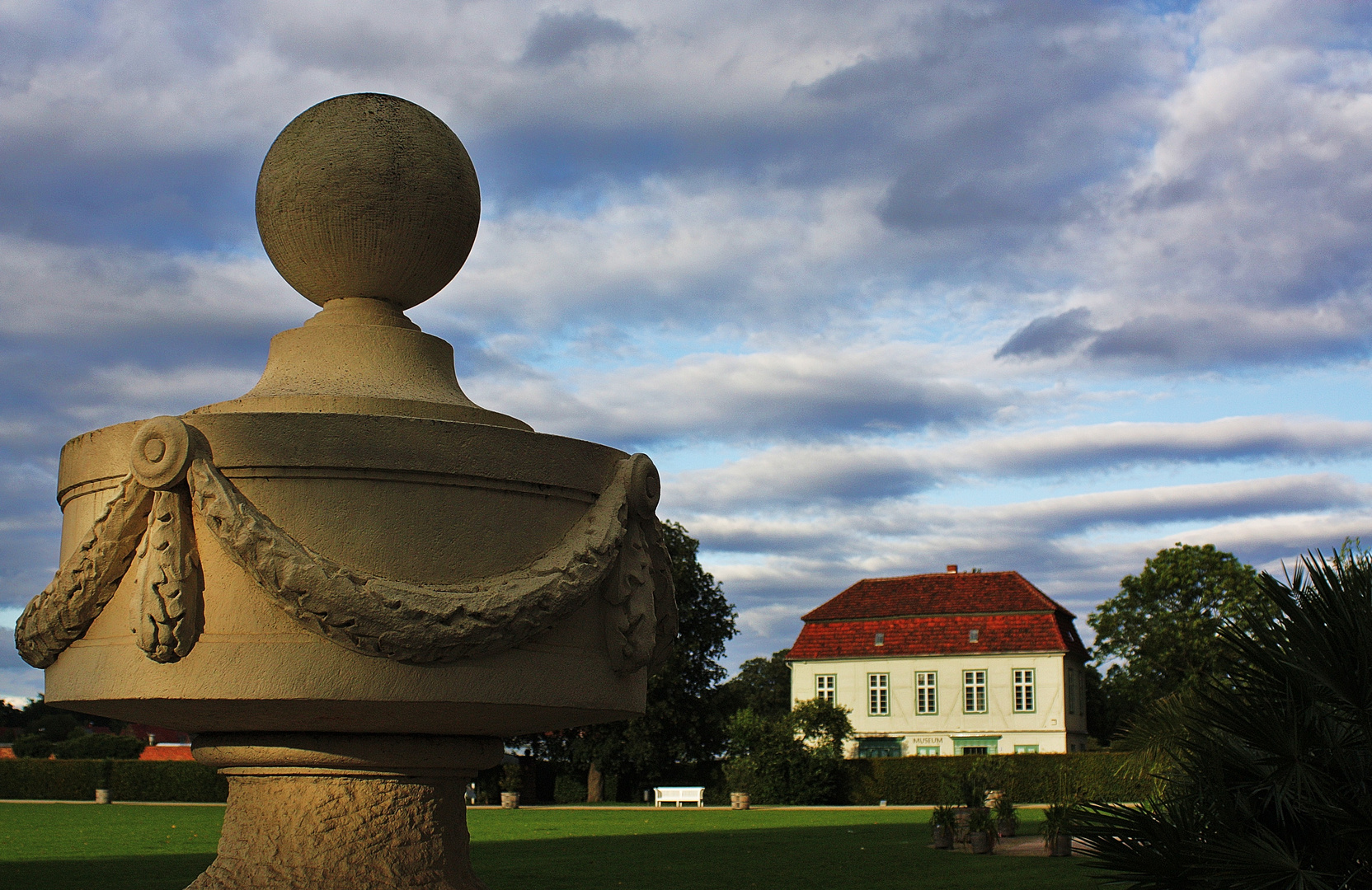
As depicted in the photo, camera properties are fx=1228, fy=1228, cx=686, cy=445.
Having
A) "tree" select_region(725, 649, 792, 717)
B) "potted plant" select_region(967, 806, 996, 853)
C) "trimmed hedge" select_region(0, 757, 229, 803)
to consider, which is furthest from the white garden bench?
"tree" select_region(725, 649, 792, 717)

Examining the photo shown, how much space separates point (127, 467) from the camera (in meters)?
4.46

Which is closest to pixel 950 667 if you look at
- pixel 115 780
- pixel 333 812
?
pixel 115 780

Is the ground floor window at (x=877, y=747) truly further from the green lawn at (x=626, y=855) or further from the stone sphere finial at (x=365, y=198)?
the stone sphere finial at (x=365, y=198)

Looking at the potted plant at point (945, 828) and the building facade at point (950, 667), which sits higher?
the building facade at point (950, 667)

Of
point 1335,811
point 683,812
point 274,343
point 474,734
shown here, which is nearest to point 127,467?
point 274,343

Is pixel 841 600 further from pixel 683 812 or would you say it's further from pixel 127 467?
pixel 127 467

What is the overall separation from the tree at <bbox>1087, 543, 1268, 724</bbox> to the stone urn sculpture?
4124 centimetres

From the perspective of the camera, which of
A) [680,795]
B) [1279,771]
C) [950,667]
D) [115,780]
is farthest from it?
[950,667]

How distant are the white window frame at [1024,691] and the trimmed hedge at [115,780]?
29.1 m

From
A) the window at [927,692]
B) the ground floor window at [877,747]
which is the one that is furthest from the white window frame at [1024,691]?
the ground floor window at [877,747]

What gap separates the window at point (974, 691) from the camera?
160 feet

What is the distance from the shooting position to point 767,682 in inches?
2894

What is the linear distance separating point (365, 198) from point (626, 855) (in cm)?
1482

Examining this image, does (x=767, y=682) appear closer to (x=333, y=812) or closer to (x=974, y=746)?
(x=974, y=746)
